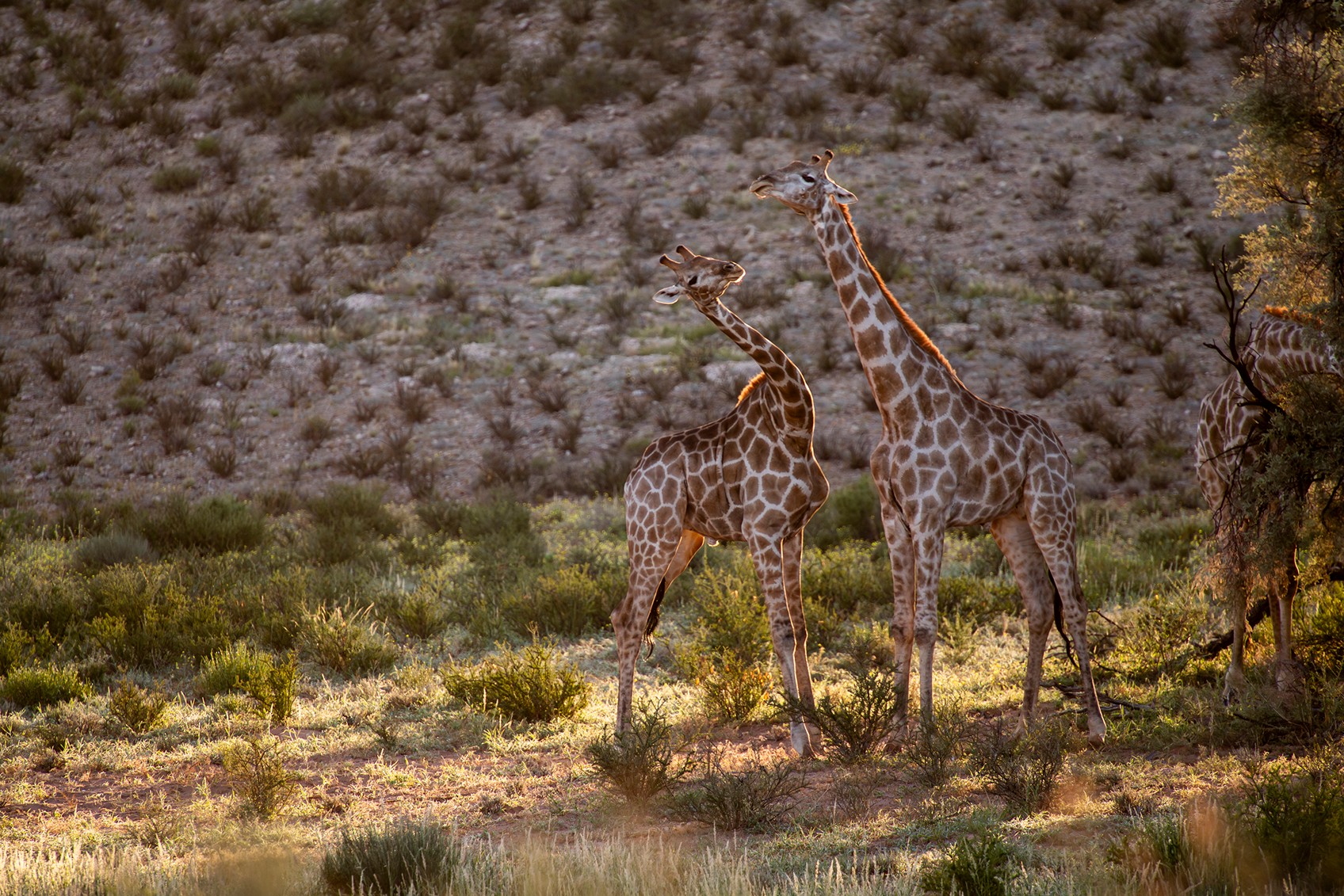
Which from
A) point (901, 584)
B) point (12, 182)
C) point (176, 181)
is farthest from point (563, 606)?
point (12, 182)

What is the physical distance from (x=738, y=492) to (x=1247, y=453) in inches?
133

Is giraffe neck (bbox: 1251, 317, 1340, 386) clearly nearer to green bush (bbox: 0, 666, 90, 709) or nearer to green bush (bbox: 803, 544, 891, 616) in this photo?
green bush (bbox: 803, 544, 891, 616)

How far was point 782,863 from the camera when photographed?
588cm

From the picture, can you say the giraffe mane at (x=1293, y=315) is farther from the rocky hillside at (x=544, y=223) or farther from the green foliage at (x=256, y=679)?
the rocky hillside at (x=544, y=223)

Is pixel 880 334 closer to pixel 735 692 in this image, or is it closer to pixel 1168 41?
pixel 735 692

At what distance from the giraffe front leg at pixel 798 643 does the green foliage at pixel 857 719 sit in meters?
0.15

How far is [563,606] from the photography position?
12.3 meters

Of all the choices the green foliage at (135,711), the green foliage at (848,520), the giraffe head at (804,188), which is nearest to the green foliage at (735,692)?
the giraffe head at (804,188)

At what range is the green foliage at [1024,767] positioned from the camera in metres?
6.62

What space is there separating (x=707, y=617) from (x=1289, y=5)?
7010 mm

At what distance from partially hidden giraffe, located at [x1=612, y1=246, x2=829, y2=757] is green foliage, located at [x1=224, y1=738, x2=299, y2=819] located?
2.24m

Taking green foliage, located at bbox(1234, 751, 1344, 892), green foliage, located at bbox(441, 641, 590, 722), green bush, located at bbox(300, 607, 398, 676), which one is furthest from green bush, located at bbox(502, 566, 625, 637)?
green foliage, located at bbox(1234, 751, 1344, 892)

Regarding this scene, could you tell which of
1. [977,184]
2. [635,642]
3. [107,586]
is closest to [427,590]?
[107,586]

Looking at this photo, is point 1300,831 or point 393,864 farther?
point 393,864
